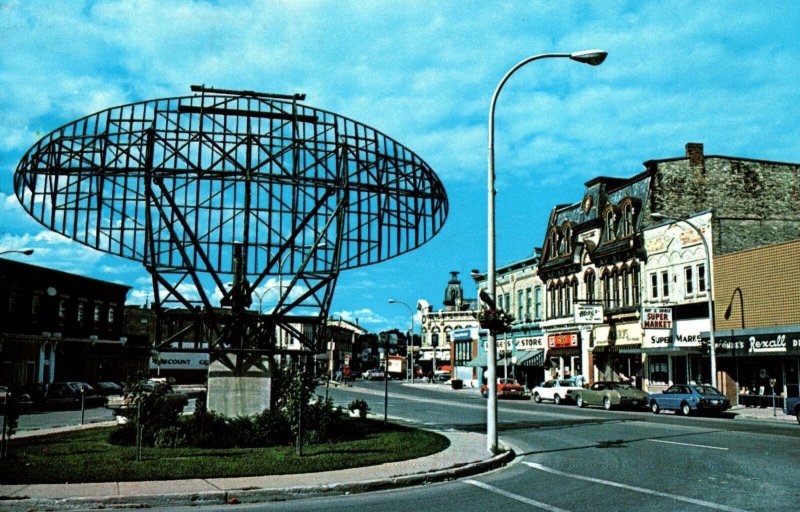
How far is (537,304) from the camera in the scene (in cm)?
6356

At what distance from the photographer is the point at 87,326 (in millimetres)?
62969

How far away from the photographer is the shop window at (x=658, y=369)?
44812 mm

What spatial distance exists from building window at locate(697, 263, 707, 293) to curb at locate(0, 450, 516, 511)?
105 feet

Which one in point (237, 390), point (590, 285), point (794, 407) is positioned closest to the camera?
point (237, 390)

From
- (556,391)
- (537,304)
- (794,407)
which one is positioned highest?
(537,304)

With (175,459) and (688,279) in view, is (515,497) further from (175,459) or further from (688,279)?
(688,279)

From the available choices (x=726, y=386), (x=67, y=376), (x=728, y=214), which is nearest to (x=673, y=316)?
(x=726, y=386)

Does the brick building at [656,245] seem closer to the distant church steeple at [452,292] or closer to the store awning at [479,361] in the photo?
the store awning at [479,361]

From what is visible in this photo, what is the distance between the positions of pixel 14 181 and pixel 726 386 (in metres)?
34.8

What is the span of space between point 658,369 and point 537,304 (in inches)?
735

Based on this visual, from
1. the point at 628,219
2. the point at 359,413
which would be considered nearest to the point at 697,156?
the point at 628,219

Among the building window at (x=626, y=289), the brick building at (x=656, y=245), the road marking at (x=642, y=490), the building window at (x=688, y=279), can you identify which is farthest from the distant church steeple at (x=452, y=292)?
the road marking at (x=642, y=490)

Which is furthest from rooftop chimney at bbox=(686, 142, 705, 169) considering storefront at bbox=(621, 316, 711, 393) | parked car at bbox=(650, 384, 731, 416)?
parked car at bbox=(650, 384, 731, 416)

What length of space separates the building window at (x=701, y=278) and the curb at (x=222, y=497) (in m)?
31.9
